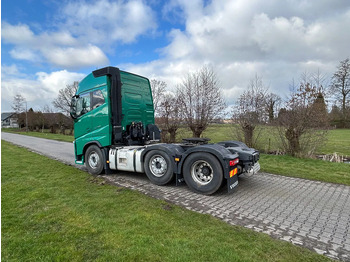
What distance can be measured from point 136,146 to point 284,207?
428 centimetres

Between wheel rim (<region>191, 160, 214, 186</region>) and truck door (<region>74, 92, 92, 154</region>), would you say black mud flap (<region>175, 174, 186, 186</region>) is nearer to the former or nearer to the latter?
wheel rim (<region>191, 160, 214, 186</region>)

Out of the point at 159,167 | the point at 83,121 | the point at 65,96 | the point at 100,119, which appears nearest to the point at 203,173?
the point at 159,167

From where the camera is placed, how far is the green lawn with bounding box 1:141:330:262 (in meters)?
2.64

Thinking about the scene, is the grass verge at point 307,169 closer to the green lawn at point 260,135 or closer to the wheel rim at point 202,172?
the green lawn at point 260,135

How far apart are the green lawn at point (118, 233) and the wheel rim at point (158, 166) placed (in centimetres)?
96

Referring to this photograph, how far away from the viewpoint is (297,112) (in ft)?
30.5

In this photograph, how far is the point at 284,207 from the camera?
419 centimetres

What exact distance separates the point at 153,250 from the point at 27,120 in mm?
52614

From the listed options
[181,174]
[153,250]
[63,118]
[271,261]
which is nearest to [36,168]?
[181,174]

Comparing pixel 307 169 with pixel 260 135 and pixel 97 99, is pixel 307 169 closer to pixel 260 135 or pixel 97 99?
pixel 260 135

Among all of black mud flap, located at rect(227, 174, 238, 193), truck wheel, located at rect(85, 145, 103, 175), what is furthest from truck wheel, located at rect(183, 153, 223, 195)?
truck wheel, located at rect(85, 145, 103, 175)

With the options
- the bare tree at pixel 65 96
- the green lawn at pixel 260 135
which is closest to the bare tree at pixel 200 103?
the green lawn at pixel 260 135

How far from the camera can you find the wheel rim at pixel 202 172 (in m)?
4.90

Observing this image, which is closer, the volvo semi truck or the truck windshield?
the volvo semi truck
